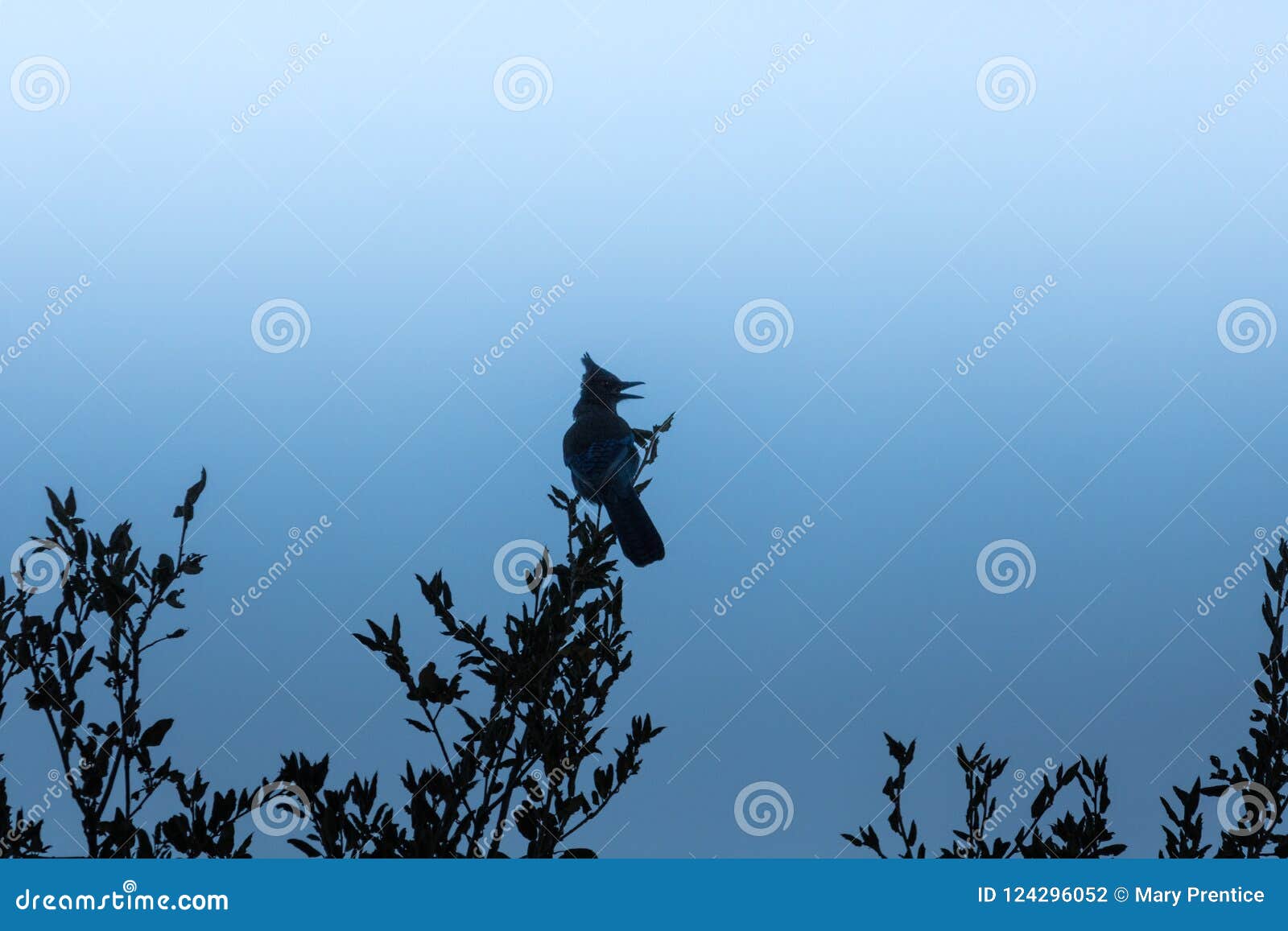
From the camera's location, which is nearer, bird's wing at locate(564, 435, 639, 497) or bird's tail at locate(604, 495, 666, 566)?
bird's tail at locate(604, 495, 666, 566)

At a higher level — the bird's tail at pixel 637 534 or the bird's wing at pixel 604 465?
the bird's wing at pixel 604 465

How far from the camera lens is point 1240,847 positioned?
115 inches

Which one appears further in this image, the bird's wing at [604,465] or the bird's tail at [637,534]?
the bird's wing at [604,465]

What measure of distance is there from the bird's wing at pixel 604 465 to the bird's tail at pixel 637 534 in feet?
0.52

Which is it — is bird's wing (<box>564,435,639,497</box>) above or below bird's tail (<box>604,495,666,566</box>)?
above

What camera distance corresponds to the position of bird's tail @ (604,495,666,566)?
4.41m

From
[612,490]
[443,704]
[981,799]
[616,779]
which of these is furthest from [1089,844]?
[612,490]

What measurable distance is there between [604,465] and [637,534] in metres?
0.78

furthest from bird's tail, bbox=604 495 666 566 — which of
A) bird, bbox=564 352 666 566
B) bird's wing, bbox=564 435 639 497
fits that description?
bird's wing, bbox=564 435 639 497

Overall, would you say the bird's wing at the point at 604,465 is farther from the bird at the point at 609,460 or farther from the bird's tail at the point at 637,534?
the bird's tail at the point at 637,534

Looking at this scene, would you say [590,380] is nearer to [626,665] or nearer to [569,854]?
[626,665]

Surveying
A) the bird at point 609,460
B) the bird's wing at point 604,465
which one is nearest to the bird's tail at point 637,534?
the bird at point 609,460

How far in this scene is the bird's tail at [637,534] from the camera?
441cm

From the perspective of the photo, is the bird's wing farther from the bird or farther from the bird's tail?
the bird's tail
